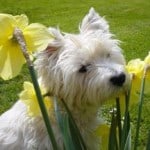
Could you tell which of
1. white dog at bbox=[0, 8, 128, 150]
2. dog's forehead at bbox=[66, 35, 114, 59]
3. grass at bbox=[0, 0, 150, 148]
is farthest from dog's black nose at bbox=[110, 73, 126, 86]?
grass at bbox=[0, 0, 150, 148]

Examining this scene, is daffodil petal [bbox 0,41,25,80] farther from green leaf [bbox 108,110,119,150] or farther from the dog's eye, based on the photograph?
the dog's eye

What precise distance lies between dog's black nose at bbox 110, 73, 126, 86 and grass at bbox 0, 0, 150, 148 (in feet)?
11.1

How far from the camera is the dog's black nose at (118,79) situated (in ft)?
9.50

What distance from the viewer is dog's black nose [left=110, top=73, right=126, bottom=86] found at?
290cm

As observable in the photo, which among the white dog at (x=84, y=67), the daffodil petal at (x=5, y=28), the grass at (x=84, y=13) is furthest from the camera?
the grass at (x=84, y=13)

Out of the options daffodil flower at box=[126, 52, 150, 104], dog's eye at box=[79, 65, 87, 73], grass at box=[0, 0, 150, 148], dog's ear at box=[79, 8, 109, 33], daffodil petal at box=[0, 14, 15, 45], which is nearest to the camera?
daffodil petal at box=[0, 14, 15, 45]

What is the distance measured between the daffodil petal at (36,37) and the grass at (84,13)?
445 centimetres

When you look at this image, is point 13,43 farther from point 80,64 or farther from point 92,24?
point 92,24

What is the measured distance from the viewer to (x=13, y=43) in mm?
1827

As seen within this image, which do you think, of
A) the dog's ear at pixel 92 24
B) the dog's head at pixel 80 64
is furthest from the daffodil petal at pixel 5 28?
the dog's ear at pixel 92 24

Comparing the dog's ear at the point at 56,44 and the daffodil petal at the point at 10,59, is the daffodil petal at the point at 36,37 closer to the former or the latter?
the daffodil petal at the point at 10,59

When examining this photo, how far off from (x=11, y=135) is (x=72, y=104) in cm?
65

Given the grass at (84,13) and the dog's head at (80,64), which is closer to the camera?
the dog's head at (80,64)

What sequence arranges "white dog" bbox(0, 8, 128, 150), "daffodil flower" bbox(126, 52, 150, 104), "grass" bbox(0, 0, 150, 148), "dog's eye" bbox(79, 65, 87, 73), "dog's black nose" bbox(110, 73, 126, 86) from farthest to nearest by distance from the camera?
"grass" bbox(0, 0, 150, 148)
"dog's eye" bbox(79, 65, 87, 73)
"white dog" bbox(0, 8, 128, 150)
"dog's black nose" bbox(110, 73, 126, 86)
"daffodil flower" bbox(126, 52, 150, 104)
